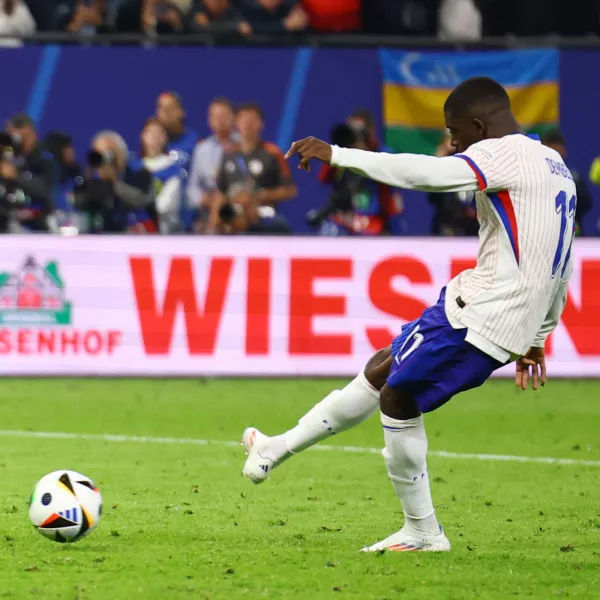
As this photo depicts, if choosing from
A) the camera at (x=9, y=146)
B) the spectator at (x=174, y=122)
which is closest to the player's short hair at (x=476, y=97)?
the camera at (x=9, y=146)

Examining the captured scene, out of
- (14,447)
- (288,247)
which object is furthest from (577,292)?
(14,447)

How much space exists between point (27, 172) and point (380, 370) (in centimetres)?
956

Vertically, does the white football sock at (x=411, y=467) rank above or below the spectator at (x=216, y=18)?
below

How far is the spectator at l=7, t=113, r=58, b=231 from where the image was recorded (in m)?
14.7

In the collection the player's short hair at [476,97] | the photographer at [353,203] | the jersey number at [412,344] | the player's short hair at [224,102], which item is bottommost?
the jersey number at [412,344]

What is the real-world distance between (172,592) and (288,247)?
26.3 feet

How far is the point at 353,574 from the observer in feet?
17.8

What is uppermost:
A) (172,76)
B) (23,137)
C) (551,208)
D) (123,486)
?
(172,76)

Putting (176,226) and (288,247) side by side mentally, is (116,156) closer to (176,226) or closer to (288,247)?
(176,226)

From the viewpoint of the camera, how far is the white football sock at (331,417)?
611 cm

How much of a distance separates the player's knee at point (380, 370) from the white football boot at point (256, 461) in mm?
524

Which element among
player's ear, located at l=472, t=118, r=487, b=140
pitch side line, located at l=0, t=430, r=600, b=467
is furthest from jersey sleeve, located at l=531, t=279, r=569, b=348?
pitch side line, located at l=0, t=430, r=600, b=467

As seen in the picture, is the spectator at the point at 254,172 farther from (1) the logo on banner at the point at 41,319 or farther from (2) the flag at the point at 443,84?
(1) the logo on banner at the point at 41,319

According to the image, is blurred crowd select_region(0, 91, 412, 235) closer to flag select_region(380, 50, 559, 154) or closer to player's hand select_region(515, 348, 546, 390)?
flag select_region(380, 50, 559, 154)
